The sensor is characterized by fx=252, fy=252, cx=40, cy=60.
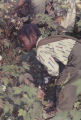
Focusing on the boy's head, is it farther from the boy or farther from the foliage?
the foliage

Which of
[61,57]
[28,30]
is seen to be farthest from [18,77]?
[28,30]

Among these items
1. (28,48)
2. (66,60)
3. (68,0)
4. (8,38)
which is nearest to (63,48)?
(66,60)

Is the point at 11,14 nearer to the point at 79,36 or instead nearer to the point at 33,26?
the point at 33,26

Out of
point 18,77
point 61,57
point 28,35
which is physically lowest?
point 18,77

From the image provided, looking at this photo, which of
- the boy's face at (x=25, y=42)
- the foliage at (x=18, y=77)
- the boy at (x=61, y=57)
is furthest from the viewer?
the boy's face at (x=25, y=42)

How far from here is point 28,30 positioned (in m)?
4.00

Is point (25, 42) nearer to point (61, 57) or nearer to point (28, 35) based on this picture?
point (28, 35)

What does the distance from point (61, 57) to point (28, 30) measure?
863mm

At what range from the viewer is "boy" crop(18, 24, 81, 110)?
291 centimetres

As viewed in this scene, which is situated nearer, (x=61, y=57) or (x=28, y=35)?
(x=61, y=57)

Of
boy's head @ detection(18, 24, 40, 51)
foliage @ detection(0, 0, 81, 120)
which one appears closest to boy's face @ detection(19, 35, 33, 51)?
boy's head @ detection(18, 24, 40, 51)

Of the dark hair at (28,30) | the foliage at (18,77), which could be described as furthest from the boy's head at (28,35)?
the foliage at (18,77)

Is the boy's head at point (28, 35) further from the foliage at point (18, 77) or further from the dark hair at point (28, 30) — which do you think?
the foliage at point (18, 77)

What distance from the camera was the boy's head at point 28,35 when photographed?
3910 millimetres
